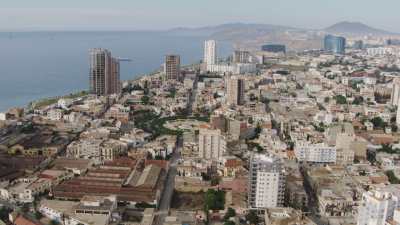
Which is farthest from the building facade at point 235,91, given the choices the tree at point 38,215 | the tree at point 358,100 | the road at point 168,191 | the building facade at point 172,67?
the tree at point 38,215

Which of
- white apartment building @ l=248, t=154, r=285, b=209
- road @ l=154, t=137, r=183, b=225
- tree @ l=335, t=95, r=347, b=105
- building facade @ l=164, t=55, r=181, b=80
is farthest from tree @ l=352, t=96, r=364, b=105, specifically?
white apartment building @ l=248, t=154, r=285, b=209

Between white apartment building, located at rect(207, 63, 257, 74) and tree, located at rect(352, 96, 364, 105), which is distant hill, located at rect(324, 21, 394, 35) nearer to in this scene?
white apartment building, located at rect(207, 63, 257, 74)

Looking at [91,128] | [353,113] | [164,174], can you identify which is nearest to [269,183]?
[164,174]

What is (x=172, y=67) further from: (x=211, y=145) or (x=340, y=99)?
(x=211, y=145)

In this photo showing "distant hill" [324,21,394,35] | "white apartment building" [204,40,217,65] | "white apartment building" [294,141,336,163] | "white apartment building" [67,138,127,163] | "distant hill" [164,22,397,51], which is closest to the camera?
"white apartment building" [294,141,336,163]

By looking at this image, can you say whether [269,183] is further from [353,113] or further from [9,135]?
[353,113]

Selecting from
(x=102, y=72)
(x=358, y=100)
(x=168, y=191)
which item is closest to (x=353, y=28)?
(x=358, y=100)
